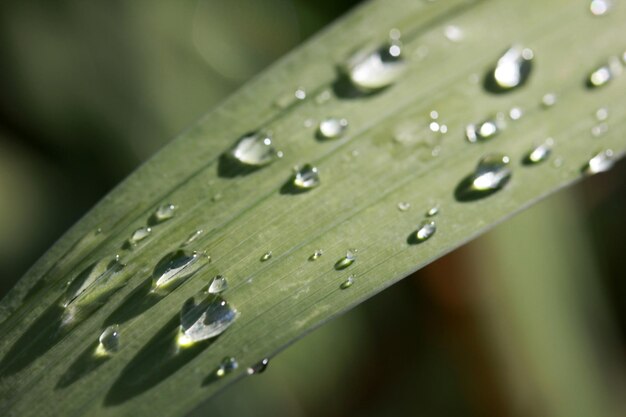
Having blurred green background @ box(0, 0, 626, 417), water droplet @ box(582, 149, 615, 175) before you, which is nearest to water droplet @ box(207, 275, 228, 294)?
water droplet @ box(582, 149, 615, 175)

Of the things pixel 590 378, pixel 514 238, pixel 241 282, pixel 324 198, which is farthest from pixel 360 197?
pixel 590 378

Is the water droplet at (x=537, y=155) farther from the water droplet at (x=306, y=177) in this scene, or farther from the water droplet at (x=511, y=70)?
the water droplet at (x=306, y=177)

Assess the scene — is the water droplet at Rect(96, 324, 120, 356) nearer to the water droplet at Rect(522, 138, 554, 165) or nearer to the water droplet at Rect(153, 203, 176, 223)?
the water droplet at Rect(153, 203, 176, 223)

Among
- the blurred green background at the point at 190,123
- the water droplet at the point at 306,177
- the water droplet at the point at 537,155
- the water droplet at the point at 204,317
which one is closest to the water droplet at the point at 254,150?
the water droplet at the point at 306,177

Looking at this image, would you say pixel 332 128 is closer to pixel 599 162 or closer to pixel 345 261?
pixel 345 261

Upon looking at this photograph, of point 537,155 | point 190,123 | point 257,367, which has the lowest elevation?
point 257,367

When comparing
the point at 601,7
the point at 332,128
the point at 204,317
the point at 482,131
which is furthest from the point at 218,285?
the point at 601,7
